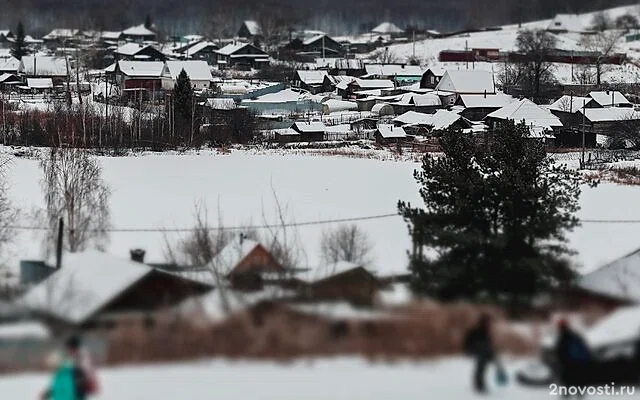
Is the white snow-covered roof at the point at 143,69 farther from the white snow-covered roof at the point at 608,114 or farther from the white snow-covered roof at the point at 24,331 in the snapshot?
the white snow-covered roof at the point at 24,331

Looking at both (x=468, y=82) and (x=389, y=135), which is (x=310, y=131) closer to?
(x=389, y=135)

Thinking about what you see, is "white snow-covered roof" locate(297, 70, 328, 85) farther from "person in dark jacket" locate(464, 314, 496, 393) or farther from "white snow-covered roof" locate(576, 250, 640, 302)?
"person in dark jacket" locate(464, 314, 496, 393)

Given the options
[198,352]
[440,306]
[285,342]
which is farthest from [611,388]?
[198,352]

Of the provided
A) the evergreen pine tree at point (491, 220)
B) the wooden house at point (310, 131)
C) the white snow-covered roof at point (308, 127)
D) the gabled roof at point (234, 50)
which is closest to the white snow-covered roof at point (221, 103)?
the white snow-covered roof at point (308, 127)

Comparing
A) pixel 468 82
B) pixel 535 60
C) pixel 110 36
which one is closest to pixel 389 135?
pixel 468 82

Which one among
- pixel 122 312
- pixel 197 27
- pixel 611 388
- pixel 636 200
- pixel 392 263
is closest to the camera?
pixel 611 388

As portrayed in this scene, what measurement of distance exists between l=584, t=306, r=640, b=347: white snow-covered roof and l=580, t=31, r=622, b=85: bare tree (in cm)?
1914

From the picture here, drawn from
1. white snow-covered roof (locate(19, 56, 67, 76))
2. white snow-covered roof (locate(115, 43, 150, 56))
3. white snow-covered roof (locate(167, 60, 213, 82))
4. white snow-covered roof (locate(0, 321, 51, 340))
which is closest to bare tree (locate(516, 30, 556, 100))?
white snow-covered roof (locate(167, 60, 213, 82))

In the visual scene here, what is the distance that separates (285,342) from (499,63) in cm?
2264

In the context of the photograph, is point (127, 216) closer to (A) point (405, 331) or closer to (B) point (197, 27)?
(A) point (405, 331)

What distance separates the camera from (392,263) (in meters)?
5.28

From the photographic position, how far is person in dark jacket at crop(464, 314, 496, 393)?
76.2 inches

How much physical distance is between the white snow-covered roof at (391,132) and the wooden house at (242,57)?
38.8 ft

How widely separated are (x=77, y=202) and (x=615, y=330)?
189 inches
